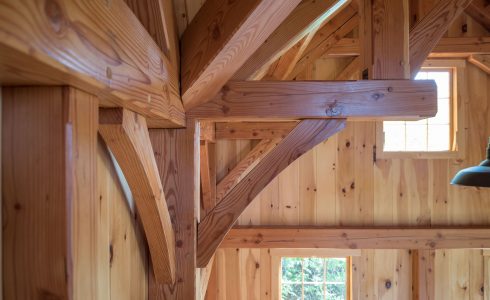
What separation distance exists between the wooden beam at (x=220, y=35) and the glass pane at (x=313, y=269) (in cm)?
327

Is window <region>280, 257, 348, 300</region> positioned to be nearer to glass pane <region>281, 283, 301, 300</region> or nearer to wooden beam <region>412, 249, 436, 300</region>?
glass pane <region>281, 283, 301, 300</region>

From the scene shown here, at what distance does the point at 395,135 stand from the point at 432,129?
17.7 inches

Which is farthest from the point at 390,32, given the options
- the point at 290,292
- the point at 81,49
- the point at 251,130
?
the point at 290,292

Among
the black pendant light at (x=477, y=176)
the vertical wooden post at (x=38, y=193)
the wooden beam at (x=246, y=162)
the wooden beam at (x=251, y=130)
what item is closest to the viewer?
the vertical wooden post at (x=38, y=193)

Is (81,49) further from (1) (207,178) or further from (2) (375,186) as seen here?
(2) (375,186)

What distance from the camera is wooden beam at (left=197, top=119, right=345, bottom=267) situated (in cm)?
140

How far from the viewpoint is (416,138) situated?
3689 millimetres

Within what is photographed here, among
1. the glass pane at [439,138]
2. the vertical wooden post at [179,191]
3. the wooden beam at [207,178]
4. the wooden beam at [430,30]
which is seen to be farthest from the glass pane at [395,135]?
the vertical wooden post at [179,191]

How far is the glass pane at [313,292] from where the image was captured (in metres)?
3.91

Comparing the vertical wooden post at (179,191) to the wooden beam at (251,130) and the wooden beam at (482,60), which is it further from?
the wooden beam at (482,60)

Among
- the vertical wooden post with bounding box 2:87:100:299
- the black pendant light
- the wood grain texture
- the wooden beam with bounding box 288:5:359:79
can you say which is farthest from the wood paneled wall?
the vertical wooden post with bounding box 2:87:100:299

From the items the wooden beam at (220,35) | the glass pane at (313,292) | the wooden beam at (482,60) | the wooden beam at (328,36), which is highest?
the wooden beam at (328,36)

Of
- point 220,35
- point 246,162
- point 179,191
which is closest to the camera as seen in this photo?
point 220,35

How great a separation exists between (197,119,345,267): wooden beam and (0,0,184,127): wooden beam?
2.22 feet
